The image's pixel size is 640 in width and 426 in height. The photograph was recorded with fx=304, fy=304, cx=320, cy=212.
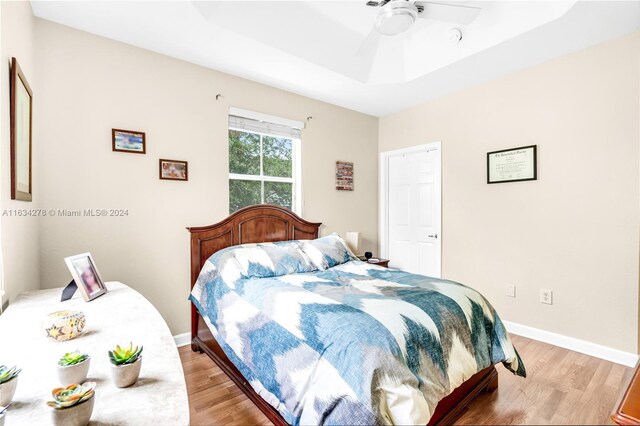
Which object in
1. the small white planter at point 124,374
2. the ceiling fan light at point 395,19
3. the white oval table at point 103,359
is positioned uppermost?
the ceiling fan light at point 395,19

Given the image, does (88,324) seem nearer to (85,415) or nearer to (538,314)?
(85,415)

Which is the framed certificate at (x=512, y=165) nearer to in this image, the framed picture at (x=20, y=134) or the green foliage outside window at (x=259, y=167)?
the green foliage outside window at (x=259, y=167)

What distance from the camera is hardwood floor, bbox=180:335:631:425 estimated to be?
0.59m

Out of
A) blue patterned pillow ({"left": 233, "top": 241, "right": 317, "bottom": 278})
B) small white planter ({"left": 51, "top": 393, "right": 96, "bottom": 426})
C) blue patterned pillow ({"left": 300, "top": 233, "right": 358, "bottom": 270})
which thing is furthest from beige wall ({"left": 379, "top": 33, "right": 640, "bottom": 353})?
small white planter ({"left": 51, "top": 393, "right": 96, "bottom": 426})

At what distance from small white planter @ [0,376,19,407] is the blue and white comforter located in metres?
0.97

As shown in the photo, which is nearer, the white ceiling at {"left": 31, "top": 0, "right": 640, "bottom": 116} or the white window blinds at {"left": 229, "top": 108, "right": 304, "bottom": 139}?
the white ceiling at {"left": 31, "top": 0, "right": 640, "bottom": 116}

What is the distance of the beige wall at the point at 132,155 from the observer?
2.11 metres

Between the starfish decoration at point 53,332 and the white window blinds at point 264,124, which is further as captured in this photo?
the white window blinds at point 264,124

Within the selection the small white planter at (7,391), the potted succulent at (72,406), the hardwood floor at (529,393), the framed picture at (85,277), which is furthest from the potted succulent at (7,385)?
the hardwood floor at (529,393)

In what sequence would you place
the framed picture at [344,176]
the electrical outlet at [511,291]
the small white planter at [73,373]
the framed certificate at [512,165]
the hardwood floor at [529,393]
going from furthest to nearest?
1. the framed picture at [344,176]
2. the electrical outlet at [511,291]
3. the framed certificate at [512,165]
4. the small white planter at [73,373]
5. the hardwood floor at [529,393]

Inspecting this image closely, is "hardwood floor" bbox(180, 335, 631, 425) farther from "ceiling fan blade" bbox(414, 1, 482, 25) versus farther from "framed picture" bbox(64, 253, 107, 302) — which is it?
"ceiling fan blade" bbox(414, 1, 482, 25)

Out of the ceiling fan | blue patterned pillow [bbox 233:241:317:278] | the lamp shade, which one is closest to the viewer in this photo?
the ceiling fan

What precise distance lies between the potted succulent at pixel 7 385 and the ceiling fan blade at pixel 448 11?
89.9 inches
